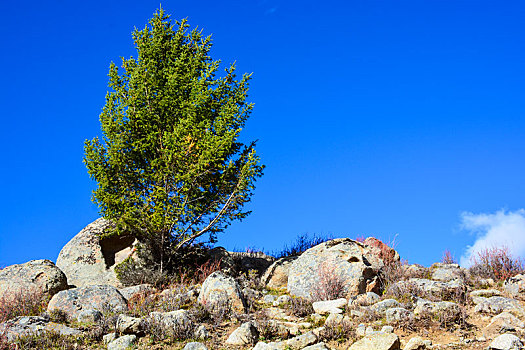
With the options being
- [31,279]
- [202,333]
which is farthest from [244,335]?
[31,279]

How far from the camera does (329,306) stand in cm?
1205

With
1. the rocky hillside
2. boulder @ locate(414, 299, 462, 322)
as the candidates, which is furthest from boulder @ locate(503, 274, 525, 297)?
boulder @ locate(414, 299, 462, 322)

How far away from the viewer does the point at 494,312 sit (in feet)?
37.8

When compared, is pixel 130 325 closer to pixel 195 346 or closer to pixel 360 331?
pixel 195 346

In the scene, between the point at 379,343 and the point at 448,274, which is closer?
the point at 379,343

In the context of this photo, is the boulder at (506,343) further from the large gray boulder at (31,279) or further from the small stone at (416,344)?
the large gray boulder at (31,279)

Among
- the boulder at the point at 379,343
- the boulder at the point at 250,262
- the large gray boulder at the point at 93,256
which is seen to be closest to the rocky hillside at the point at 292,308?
the boulder at the point at 379,343

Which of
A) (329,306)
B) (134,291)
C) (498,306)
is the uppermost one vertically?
(134,291)

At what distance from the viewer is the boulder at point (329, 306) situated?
11.9m

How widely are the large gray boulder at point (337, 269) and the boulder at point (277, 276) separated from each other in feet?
5.37

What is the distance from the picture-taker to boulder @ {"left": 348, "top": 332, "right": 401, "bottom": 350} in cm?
931

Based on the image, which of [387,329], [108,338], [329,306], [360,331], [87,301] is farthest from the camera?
[87,301]

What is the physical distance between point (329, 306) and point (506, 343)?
4067mm

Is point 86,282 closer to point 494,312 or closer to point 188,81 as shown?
point 188,81
